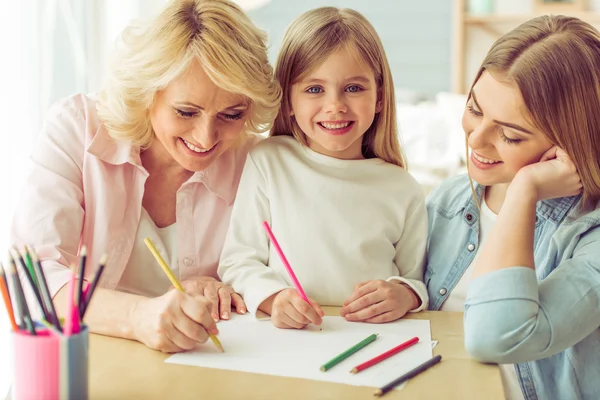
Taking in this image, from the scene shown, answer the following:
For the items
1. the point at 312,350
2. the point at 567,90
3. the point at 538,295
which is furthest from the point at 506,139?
the point at 312,350

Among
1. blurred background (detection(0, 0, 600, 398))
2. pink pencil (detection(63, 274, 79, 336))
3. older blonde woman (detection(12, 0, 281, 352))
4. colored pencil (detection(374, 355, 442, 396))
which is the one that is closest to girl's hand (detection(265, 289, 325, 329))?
older blonde woman (detection(12, 0, 281, 352))

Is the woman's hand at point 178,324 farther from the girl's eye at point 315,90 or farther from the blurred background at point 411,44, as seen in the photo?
the blurred background at point 411,44

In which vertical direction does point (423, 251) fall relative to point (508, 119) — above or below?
below

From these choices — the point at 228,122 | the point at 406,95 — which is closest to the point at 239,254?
the point at 228,122

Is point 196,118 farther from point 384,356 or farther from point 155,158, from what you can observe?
point 384,356

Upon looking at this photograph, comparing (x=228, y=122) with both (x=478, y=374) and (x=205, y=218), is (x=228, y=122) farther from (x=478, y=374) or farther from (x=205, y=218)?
(x=478, y=374)

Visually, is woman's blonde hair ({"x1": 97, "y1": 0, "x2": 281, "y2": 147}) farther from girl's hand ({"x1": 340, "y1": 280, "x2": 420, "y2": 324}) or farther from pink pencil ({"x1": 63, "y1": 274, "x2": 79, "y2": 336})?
pink pencil ({"x1": 63, "y1": 274, "x2": 79, "y2": 336})

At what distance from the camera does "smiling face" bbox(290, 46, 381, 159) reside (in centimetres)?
141

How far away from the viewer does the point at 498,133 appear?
1.25 meters

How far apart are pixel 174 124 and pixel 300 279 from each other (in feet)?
1.28

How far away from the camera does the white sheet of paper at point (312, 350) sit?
1.00m

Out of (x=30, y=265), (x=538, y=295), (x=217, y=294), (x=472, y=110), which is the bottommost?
(x=217, y=294)

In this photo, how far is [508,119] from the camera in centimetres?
122

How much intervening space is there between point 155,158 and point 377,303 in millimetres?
579
